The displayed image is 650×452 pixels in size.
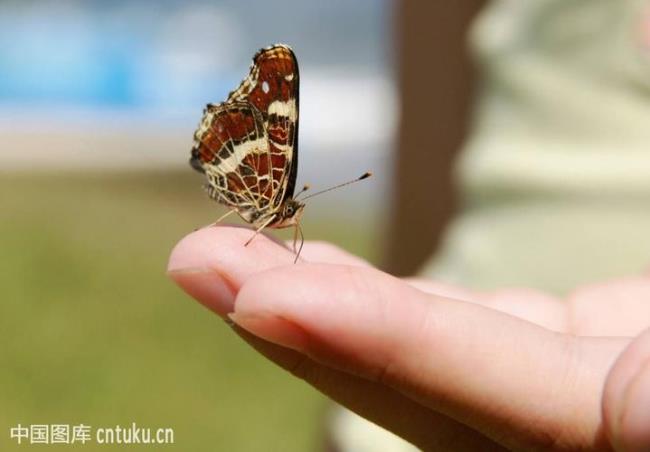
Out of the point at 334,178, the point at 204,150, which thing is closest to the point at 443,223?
the point at 204,150

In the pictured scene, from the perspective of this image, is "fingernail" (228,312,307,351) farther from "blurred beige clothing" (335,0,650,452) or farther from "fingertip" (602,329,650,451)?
"blurred beige clothing" (335,0,650,452)

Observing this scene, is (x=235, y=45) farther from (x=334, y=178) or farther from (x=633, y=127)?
(x=633, y=127)

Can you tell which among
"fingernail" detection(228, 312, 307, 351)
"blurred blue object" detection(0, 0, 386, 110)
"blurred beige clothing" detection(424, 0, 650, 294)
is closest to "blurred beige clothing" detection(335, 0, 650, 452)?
"blurred beige clothing" detection(424, 0, 650, 294)

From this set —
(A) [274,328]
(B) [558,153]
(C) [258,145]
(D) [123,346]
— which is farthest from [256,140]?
(D) [123,346]

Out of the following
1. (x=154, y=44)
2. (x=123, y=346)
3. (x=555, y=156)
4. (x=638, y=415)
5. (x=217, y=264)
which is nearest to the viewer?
(x=638, y=415)

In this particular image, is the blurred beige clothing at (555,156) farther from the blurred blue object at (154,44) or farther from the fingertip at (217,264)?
the blurred blue object at (154,44)

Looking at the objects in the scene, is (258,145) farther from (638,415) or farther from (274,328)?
(638,415)

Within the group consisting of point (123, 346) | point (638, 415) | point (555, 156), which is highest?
→ point (555, 156)
